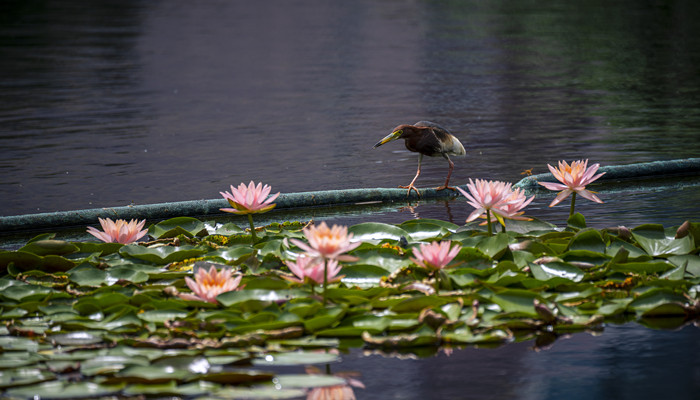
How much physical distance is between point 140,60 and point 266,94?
5123mm

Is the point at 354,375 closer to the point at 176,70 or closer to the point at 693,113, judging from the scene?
the point at 693,113

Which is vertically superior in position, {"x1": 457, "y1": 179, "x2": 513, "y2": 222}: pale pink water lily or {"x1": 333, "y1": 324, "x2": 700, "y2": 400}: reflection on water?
{"x1": 457, "y1": 179, "x2": 513, "y2": 222}: pale pink water lily

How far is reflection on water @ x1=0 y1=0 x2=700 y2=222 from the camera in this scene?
688 centimetres

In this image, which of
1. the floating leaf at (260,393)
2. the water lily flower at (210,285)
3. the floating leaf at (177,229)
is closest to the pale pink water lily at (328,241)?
the water lily flower at (210,285)

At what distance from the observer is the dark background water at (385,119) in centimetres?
274

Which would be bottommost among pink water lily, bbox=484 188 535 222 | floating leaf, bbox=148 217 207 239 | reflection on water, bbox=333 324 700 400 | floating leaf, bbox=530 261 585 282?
reflection on water, bbox=333 324 700 400

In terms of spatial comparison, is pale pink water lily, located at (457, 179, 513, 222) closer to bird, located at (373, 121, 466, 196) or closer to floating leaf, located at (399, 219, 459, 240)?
floating leaf, located at (399, 219, 459, 240)

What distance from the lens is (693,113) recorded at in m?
8.98

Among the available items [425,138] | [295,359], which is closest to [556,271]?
[295,359]

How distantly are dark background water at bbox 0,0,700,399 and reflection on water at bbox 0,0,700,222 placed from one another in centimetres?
4

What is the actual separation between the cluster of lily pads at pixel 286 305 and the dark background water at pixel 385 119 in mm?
132

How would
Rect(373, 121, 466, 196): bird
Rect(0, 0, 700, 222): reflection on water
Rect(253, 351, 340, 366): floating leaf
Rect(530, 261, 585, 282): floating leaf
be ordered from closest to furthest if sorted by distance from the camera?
Rect(253, 351, 340, 366): floating leaf
Rect(530, 261, 585, 282): floating leaf
Rect(373, 121, 466, 196): bird
Rect(0, 0, 700, 222): reflection on water

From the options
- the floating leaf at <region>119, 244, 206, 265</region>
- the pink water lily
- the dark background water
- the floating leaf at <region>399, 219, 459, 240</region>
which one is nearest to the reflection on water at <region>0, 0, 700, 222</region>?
the dark background water

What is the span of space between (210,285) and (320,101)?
27.2 ft
